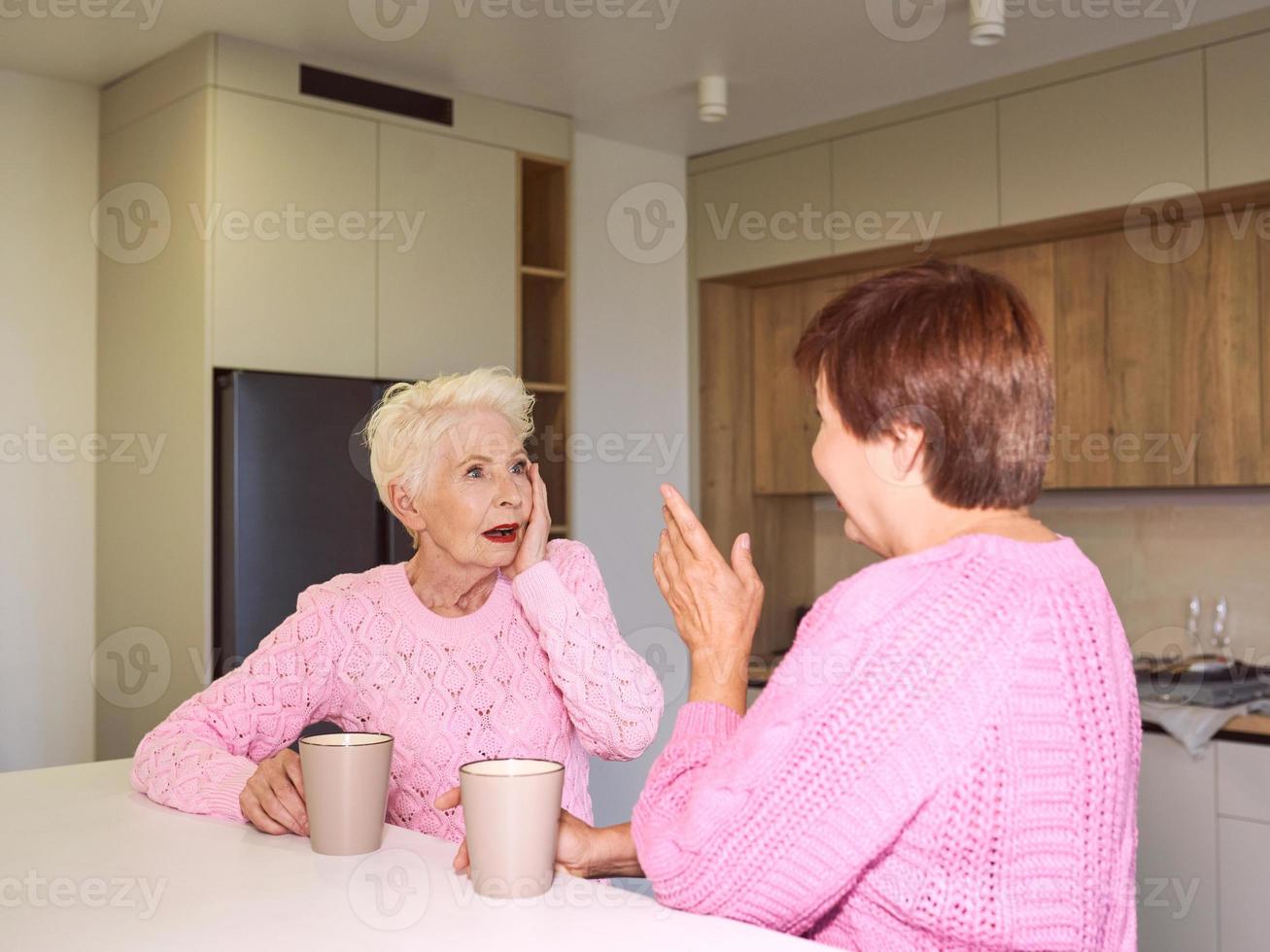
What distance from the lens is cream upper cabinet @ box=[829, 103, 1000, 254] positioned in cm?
359

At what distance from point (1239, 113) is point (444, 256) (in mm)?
2107

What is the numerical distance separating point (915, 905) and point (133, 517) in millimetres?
2951

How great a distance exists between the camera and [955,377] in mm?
953

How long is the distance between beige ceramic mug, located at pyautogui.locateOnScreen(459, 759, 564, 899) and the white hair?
0.88m

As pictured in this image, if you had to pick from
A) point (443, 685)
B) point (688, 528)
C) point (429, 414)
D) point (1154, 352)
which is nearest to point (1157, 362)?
point (1154, 352)

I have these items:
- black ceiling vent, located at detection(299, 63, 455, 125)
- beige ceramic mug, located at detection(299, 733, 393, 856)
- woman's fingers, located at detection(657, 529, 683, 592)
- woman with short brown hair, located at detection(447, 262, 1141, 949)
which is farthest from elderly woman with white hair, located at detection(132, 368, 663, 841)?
black ceiling vent, located at detection(299, 63, 455, 125)

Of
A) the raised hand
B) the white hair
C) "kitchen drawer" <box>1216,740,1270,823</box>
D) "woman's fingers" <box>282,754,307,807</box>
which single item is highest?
the white hair

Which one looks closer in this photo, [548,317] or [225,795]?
[225,795]

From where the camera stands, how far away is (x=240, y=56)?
320 cm

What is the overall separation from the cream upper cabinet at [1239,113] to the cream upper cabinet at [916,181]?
602 millimetres

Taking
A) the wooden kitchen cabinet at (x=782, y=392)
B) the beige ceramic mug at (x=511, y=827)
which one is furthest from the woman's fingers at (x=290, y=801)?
the wooden kitchen cabinet at (x=782, y=392)

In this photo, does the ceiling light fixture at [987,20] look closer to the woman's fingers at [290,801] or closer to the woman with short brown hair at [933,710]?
the woman with short brown hair at [933,710]

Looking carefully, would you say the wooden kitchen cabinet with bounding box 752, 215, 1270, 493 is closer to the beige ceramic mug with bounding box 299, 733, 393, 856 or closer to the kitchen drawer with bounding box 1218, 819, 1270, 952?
the kitchen drawer with bounding box 1218, 819, 1270, 952

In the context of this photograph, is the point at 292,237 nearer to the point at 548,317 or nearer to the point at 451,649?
the point at 548,317
